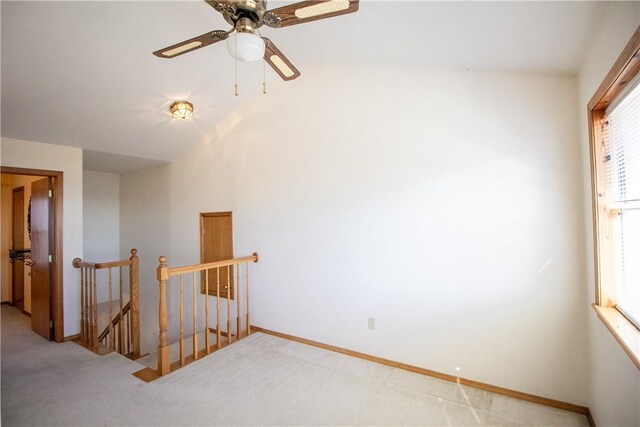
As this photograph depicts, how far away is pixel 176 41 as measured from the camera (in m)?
2.54

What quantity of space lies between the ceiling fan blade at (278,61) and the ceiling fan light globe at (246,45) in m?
0.15

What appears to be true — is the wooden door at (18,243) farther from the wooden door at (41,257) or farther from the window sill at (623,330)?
the window sill at (623,330)

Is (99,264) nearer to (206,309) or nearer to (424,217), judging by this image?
(206,309)

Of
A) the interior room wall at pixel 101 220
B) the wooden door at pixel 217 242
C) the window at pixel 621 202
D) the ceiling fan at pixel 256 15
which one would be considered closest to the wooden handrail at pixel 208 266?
the wooden door at pixel 217 242

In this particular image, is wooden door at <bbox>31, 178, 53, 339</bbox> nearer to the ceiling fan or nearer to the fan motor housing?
the ceiling fan

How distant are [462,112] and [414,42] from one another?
27.3 inches

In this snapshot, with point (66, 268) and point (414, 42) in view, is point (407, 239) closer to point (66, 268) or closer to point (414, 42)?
point (414, 42)

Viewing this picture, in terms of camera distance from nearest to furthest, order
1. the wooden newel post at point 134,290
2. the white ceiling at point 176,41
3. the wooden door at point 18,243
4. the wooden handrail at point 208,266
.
Result: the white ceiling at point 176,41 → the wooden handrail at point 208,266 → the wooden newel post at point 134,290 → the wooden door at point 18,243

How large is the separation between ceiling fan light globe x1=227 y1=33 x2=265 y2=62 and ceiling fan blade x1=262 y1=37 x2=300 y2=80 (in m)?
0.15

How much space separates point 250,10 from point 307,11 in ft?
0.94

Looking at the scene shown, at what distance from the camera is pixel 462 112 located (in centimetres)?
246

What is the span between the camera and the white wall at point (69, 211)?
3.43 metres

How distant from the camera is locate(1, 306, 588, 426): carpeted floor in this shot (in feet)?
6.70

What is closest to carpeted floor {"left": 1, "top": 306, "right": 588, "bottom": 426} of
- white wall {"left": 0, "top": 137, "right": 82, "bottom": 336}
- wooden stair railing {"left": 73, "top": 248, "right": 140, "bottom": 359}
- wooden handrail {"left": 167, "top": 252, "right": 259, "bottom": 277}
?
wooden stair railing {"left": 73, "top": 248, "right": 140, "bottom": 359}
